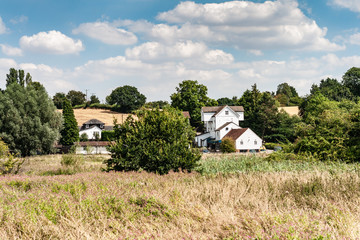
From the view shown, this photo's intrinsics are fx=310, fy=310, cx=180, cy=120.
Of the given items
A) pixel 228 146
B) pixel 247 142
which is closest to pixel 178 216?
pixel 228 146

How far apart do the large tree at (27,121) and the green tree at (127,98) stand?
2364 inches

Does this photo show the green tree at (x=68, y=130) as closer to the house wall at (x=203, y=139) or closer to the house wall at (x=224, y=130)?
the house wall at (x=203, y=139)

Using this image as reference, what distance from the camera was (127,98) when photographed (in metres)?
104

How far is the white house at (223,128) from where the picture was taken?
2153 inches

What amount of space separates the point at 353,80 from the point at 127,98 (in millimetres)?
66489

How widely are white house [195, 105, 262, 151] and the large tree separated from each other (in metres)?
30.3

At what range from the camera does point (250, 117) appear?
69812mm

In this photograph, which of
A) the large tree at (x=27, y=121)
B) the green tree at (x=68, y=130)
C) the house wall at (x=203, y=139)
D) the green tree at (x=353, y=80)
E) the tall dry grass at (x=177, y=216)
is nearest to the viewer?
the tall dry grass at (x=177, y=216)

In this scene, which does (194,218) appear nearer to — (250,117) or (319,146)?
(319,146)

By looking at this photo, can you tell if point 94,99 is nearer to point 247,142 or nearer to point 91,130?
point 91,130

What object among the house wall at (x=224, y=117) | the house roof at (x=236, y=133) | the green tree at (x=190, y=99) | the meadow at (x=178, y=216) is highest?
the green tree at (x=190, y=99)

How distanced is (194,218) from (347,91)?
77895 mm

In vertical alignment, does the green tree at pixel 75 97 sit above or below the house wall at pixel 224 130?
above

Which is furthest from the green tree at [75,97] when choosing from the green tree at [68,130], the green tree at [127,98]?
the green tree at [68,130]
